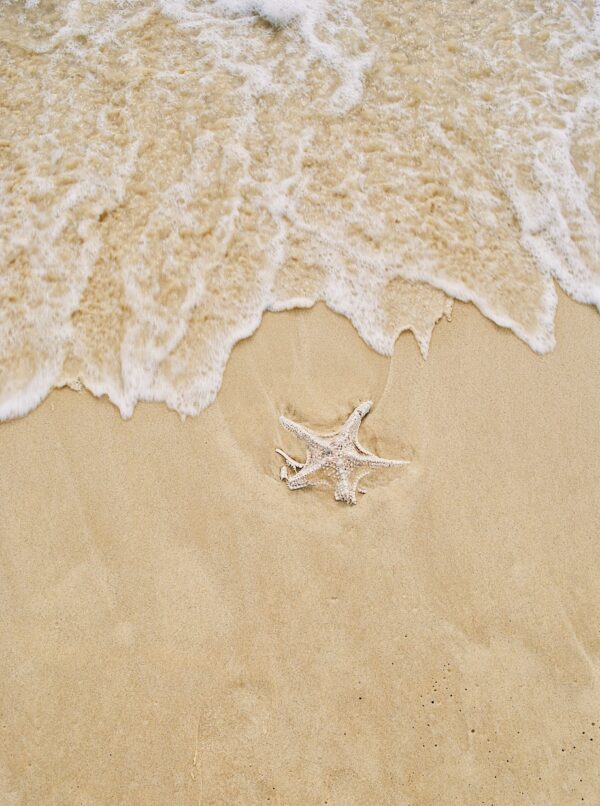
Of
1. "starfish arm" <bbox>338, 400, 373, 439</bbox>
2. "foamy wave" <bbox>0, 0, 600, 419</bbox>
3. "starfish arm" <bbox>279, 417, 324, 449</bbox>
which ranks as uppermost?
"foamy wave" <bbox>0, 0, 600, 419</bbox>

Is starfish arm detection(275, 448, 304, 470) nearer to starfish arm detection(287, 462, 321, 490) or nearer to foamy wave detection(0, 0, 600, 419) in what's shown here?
starfish arm detection(287, 462, 321, 490)

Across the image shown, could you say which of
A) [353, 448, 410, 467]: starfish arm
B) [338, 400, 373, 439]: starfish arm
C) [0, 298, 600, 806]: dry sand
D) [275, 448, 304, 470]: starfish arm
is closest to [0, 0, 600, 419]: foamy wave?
[0, 298, 600, 806]: dry sand

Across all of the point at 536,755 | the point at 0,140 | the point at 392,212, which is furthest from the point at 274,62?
the point at 536,755

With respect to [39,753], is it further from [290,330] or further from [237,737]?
[290,330]

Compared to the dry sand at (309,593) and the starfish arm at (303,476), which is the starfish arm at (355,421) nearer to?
the dry sand at (309,593)

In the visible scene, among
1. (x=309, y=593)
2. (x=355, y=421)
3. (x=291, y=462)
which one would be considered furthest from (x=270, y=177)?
(x=309, y=593)

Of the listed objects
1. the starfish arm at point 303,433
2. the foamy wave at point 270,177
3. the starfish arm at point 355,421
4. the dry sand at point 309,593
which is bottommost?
the dry sand at point 309,593

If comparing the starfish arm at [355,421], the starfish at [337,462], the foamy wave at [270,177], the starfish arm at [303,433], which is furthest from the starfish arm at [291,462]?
the foamy wave at [270,177]
